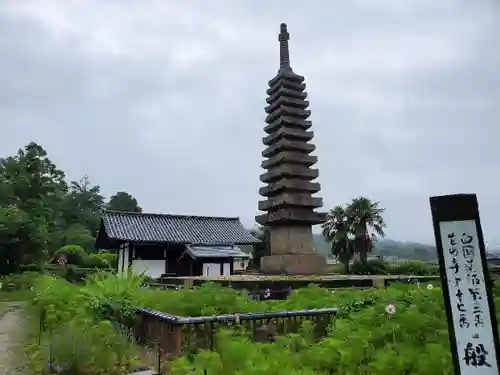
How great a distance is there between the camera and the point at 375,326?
5012 millimetres

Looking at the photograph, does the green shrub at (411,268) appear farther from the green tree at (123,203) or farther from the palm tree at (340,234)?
the green tree at (123,203)

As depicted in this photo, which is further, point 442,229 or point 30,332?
point 30,332

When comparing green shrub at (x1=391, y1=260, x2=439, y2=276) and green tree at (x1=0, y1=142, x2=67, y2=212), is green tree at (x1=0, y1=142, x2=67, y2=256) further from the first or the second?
green shrub at (x1=391, y1=260, x2=439, y2=276)

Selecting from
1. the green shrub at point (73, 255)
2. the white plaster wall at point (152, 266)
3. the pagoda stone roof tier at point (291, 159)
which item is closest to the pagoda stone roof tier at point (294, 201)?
the pagoda stone roof tier at point (291, 159)

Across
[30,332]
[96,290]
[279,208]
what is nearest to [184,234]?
[279,208]

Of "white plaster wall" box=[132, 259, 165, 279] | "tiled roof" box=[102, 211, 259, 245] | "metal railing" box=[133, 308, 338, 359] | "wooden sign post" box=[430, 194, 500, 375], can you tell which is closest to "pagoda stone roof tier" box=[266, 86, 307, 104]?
"tiled roof" box=[102, 211, 259, 245]

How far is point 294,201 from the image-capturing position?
23.0 m

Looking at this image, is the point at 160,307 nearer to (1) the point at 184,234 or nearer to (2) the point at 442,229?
(2) the point at 442,229

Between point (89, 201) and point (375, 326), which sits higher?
point (89, 201)

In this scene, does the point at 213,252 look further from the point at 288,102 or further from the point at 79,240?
the point at 79,240

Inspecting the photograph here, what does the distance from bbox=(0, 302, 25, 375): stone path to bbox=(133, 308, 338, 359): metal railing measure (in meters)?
1.89

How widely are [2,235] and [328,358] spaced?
2582cm

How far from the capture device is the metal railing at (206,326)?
18.8 feet

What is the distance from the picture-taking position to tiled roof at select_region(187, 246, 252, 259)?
23891 mm
